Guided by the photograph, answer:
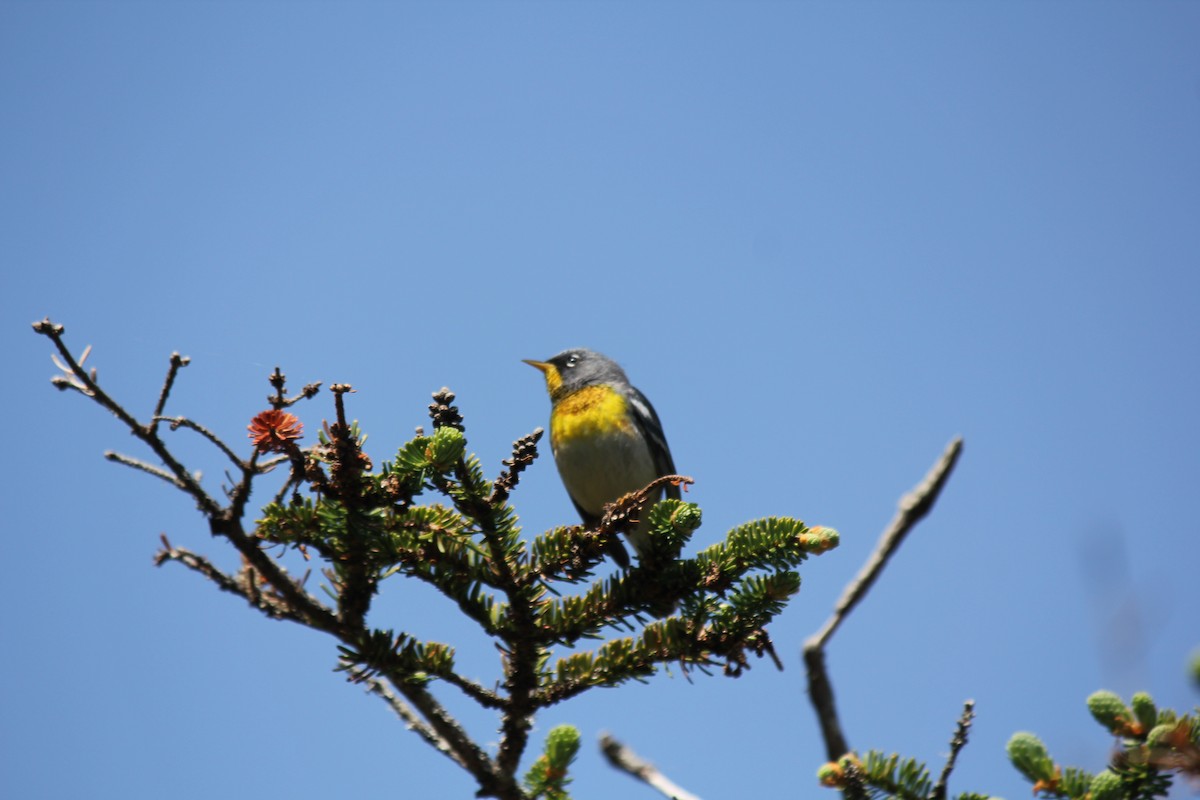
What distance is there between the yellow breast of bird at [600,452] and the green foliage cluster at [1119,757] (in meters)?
4.36

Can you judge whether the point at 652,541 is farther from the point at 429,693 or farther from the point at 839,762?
the point at 839,762

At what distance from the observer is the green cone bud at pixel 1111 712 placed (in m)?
2.80

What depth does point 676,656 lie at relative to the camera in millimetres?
3449

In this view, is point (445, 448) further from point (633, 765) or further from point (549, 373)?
point (549, 373)

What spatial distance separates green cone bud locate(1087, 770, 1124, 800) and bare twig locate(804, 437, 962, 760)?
37.8 inches

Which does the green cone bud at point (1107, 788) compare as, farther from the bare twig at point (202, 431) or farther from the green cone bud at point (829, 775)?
the bare twig at point (202, 431)

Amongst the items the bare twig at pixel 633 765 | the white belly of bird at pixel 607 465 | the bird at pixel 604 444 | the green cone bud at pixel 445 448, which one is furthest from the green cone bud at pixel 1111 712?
the white belly of bird at pixel 607 465

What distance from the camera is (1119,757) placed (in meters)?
2.66

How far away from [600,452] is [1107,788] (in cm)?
470

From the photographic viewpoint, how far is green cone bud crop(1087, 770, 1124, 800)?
2.59 metres

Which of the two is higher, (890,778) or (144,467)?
(144,467)

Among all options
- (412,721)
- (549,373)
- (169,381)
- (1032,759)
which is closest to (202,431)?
(169,381)

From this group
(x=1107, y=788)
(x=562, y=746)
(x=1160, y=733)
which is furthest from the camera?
(x=562, y=746)

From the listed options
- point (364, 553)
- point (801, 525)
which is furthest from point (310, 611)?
point (801, 525)
